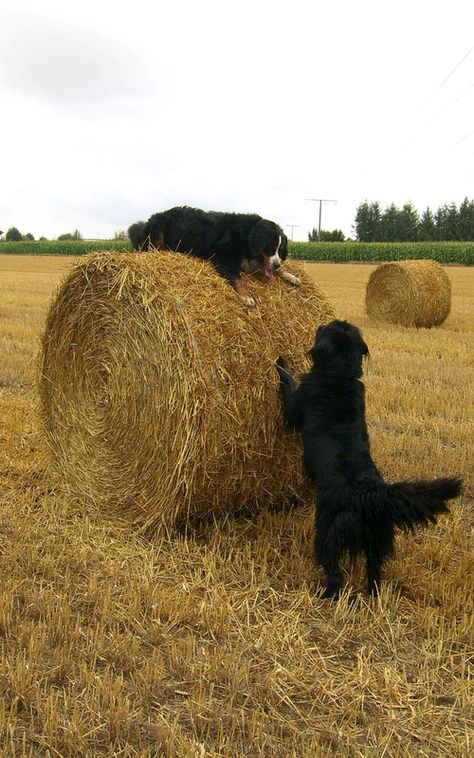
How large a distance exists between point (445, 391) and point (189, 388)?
16.3 feet

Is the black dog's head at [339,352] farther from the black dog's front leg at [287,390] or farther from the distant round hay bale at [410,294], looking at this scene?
the distant round hay bale at [410,294]

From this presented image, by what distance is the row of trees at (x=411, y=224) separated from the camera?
261 ft

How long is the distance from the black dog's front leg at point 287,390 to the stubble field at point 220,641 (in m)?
0.72

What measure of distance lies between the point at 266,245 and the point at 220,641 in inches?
103

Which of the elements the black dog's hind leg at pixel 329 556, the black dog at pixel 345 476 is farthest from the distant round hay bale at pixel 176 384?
the black dog's hind leg at pixel 329 556

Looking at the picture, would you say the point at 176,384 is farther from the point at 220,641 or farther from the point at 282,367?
the point at 220,641

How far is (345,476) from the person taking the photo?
12.4ft

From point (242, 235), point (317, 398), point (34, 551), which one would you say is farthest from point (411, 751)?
point (242, 235)

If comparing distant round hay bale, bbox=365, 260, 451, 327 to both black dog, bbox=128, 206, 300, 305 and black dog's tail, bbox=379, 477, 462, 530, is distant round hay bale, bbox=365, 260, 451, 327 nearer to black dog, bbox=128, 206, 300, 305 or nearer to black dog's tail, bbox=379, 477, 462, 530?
black dog, bbox=128, 206, 300, 305

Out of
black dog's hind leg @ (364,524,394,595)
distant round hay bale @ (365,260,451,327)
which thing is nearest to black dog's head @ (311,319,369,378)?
black dog's hind leg @ (364,524,394,595)

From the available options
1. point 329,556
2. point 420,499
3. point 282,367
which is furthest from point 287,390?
point 420,499

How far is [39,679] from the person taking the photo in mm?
2924

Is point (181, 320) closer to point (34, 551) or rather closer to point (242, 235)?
point (242, 235)

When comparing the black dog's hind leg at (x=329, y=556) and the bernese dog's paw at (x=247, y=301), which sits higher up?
the bernese dog's paw at (x=247, y=301)
